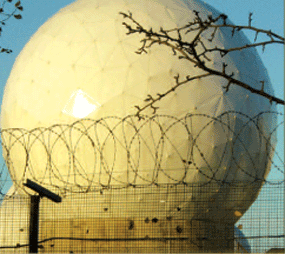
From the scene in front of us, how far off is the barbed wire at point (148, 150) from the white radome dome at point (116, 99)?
0.03m

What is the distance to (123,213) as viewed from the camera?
53.0 ft

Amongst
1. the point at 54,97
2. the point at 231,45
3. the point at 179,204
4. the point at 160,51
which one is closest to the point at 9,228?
the point at 54,97

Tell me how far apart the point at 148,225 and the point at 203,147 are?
254cm

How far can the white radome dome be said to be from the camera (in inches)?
642

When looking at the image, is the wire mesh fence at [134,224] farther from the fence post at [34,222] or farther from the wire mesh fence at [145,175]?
the fence post at [34,222]

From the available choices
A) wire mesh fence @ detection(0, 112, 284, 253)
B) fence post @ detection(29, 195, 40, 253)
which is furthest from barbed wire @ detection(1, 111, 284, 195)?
fence post @ detection(29, 195, 40, 253)

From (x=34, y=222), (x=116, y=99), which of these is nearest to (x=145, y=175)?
(x=116, y=99)

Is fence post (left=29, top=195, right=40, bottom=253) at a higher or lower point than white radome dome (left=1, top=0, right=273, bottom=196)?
lower

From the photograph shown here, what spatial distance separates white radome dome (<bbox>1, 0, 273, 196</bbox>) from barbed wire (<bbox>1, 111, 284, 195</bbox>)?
0.03 meters

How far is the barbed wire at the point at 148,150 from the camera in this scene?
16.1m

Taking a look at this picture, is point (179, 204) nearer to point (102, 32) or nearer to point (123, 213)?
point (123, 213)

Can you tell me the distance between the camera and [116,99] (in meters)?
16.5

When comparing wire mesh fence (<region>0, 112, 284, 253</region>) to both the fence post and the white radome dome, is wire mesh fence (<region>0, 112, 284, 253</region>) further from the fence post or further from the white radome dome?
the fence post

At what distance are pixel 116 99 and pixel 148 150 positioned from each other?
1.63 m
